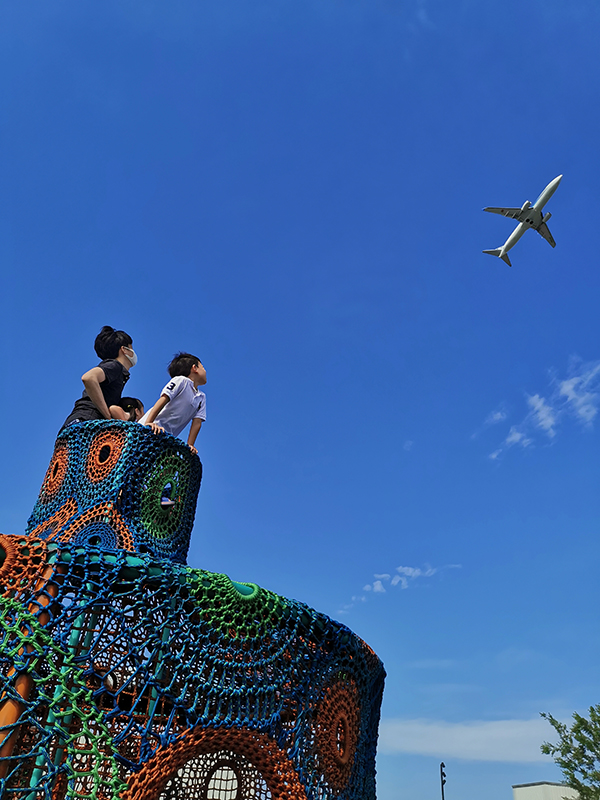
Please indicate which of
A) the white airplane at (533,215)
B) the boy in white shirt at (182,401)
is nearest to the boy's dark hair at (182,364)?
the boy in white shirt at (182,401)

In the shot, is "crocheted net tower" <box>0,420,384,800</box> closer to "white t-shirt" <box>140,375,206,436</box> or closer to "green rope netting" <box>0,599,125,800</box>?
"green rope netting" <box>0,599,125,800</box>

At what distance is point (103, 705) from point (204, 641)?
0.74 m

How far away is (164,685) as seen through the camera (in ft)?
13.6

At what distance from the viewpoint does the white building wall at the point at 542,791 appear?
32219mm

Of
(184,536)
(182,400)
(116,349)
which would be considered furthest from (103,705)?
(116,349)

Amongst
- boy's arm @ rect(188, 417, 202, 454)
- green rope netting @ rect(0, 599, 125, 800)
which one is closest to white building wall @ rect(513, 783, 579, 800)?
boy's arm @ rect(188, 417, 202, 454)

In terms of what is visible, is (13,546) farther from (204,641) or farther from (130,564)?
(204,641)

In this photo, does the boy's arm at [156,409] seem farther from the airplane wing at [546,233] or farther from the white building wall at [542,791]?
→ the white building wall at [542,791]

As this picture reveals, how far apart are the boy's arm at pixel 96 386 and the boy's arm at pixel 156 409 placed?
432mm

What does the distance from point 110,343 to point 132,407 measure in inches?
30.6

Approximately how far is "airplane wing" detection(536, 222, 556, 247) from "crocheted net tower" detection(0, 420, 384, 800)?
28820 millimetres

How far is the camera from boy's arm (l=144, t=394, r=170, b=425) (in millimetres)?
6781

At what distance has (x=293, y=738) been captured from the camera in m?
4.59

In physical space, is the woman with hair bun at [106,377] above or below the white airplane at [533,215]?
below
